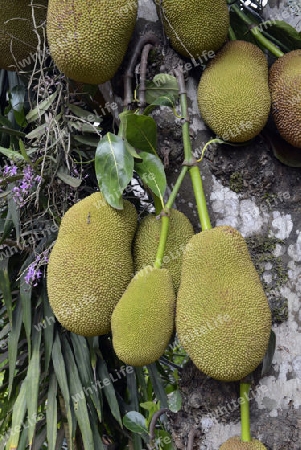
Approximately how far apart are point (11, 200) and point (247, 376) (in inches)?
30.6

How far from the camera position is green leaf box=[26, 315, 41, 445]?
4.18ft

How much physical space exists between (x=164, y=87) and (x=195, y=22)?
0.48 feet

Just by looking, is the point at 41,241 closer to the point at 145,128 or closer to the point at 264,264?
the point at 145,128

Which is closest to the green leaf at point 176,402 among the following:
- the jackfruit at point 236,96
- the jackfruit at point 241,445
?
the jackfruit at point 241,445

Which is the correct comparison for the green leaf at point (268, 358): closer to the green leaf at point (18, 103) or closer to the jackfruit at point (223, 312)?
the jackfruit at point (223, 312)

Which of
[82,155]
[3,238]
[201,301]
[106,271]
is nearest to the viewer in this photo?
[201,301]

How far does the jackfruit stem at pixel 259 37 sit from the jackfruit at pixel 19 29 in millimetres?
570

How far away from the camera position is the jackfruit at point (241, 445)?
80cm

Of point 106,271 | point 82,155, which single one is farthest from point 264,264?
point 82,155

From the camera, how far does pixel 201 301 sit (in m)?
0.80

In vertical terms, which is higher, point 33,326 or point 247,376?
point 247,376

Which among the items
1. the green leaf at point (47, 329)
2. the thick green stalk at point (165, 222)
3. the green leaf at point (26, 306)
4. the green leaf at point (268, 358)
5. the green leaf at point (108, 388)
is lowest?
the green leaf at point (108, 388)

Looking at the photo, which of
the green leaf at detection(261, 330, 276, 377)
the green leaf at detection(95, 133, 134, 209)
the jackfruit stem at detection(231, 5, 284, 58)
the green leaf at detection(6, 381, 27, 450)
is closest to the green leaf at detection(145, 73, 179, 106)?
the green leaf at detection(95, 133, 134, 209)

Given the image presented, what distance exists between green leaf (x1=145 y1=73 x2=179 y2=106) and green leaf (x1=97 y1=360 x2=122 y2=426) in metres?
0.83
